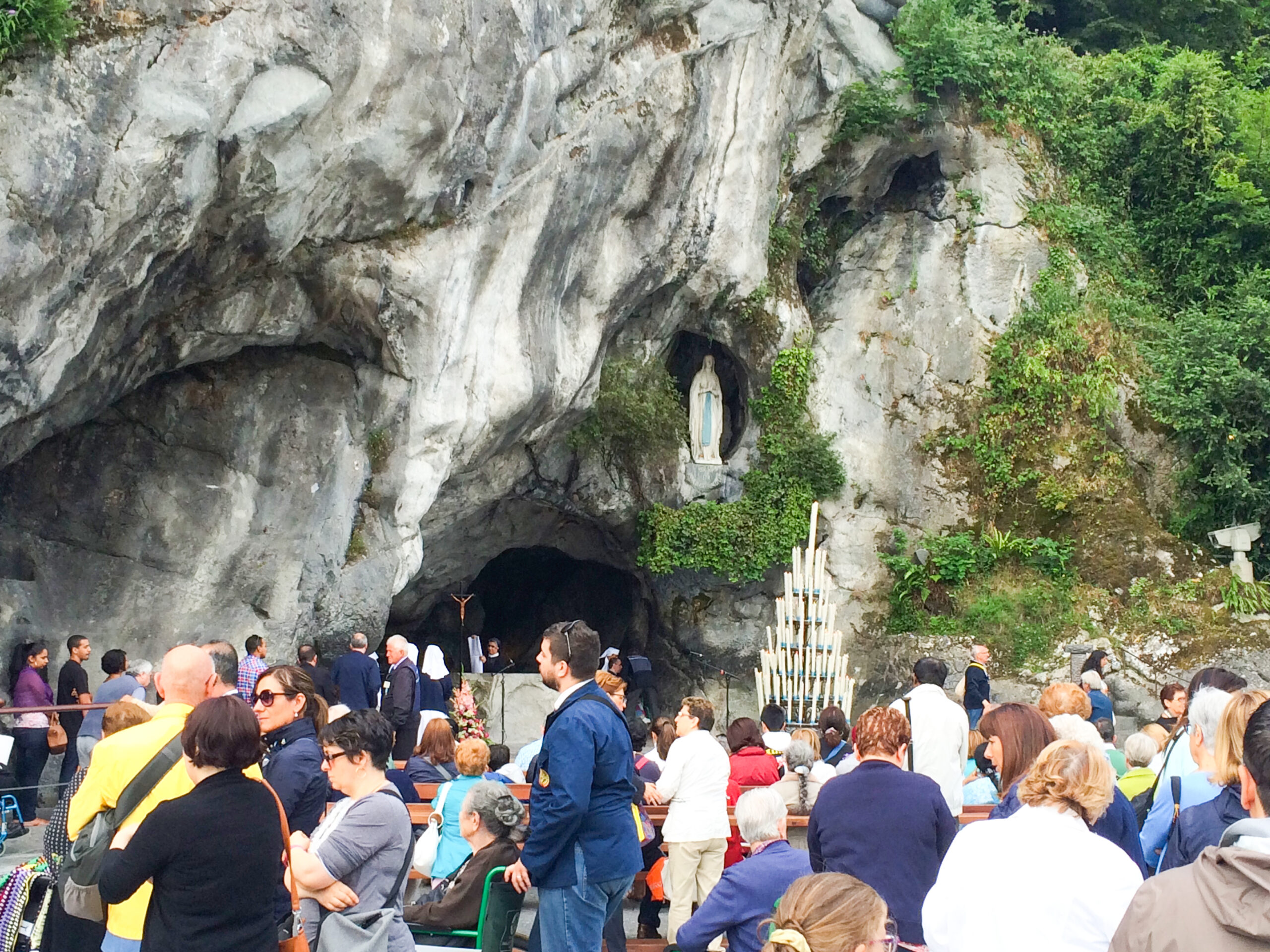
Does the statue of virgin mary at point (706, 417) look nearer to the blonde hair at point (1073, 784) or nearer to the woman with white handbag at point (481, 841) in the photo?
the woman with white handbag at point (481, 841)

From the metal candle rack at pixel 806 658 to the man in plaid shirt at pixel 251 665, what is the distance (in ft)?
21.3

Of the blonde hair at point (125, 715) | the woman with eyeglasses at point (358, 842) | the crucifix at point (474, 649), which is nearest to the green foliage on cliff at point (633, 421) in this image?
the crucifix at point (474, 649)

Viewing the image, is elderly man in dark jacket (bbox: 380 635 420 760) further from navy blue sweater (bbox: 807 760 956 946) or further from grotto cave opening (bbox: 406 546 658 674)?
grotto cave opening (bbox: 406 546 658 674)

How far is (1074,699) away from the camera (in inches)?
224

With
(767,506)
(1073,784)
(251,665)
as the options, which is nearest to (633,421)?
(767,506)

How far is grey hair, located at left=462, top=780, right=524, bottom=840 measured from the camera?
4.82 meters

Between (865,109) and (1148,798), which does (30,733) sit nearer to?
(1148,798)

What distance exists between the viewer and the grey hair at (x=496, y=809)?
15.8ft

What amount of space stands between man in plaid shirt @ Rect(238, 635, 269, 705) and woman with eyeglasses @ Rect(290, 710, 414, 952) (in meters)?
5.08

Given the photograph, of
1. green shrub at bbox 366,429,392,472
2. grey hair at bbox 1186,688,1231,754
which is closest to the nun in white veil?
green shrub at bbox 366,429,392,472

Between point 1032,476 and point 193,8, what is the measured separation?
12.1 m

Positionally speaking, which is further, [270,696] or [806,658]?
[806,658]

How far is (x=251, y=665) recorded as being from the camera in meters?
9.52

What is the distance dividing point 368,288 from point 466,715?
4.39 m
